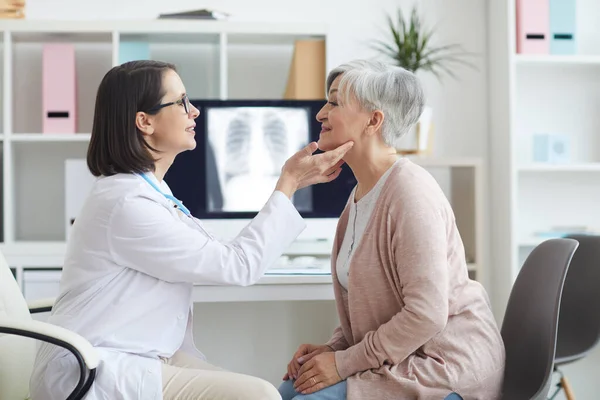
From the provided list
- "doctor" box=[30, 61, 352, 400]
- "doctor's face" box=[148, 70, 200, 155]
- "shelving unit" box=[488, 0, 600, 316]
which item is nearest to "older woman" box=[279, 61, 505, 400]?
"doctor" box=[30, 61, 352, 400]

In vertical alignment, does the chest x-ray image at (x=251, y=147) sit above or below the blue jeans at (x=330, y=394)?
above

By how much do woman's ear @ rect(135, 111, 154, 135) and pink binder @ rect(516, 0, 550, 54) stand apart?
2.14m

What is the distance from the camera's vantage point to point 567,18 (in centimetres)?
329

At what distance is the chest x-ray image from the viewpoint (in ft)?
9.90

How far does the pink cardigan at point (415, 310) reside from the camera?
58.1 inches

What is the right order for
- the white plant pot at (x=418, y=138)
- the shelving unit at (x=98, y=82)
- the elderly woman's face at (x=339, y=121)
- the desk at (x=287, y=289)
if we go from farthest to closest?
the white plant pot at (x=418, y=138), the shelving unit at (x=98, y=82), the desk at (x=287, y=289), the elderly woman's face at (x=339, y=121)

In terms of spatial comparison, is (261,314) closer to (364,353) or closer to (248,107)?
(248,107)

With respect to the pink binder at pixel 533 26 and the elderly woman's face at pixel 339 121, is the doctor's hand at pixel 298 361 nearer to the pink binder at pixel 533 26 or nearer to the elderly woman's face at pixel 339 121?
the elderly woman's face at pixel 339 121

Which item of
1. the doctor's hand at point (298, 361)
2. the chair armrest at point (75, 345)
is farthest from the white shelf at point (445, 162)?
the chair armrest at point (75, 345)

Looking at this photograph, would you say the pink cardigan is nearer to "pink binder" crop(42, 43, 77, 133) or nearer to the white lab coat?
the white lab coat

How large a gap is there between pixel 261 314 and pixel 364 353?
1.52 metres

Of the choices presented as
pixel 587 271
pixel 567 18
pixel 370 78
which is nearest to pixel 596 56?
pixel 567 18

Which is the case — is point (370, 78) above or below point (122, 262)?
above

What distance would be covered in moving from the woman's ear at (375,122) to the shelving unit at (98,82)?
1.49 metres
